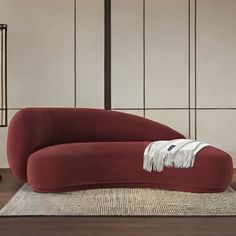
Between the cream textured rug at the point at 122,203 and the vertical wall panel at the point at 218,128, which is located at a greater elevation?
the vertical wall panel at the point at 218,128

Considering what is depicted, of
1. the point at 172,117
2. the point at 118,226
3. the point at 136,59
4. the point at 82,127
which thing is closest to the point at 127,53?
the point at 136,59

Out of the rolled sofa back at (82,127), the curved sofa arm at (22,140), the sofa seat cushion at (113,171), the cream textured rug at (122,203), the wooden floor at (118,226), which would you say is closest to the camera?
the wooden floor at (118,226)

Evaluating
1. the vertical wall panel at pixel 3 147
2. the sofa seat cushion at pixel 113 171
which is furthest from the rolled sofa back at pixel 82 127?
the vertical wall panel at pixel 3 147

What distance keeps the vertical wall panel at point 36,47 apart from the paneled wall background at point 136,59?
0.01m

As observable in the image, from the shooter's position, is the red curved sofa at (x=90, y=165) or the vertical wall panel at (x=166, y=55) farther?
the vertical wall panel at (x=166, y=55)

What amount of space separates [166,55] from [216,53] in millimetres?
638

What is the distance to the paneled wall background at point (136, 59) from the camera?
5.68 meters

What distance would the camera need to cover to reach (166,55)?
226 inches

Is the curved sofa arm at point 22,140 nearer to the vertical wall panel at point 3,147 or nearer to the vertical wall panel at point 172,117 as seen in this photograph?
the vertical wall panel at point 3,147

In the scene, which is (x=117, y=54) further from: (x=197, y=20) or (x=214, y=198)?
(x=214, y=198)

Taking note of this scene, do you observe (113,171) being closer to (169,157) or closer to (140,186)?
(140,186)

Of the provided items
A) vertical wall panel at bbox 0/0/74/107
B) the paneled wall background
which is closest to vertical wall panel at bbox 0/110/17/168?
the paneled wall background

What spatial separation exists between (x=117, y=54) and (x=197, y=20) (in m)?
1.10

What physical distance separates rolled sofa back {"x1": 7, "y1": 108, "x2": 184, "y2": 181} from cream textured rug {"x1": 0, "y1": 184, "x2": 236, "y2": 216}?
0.63 metres
